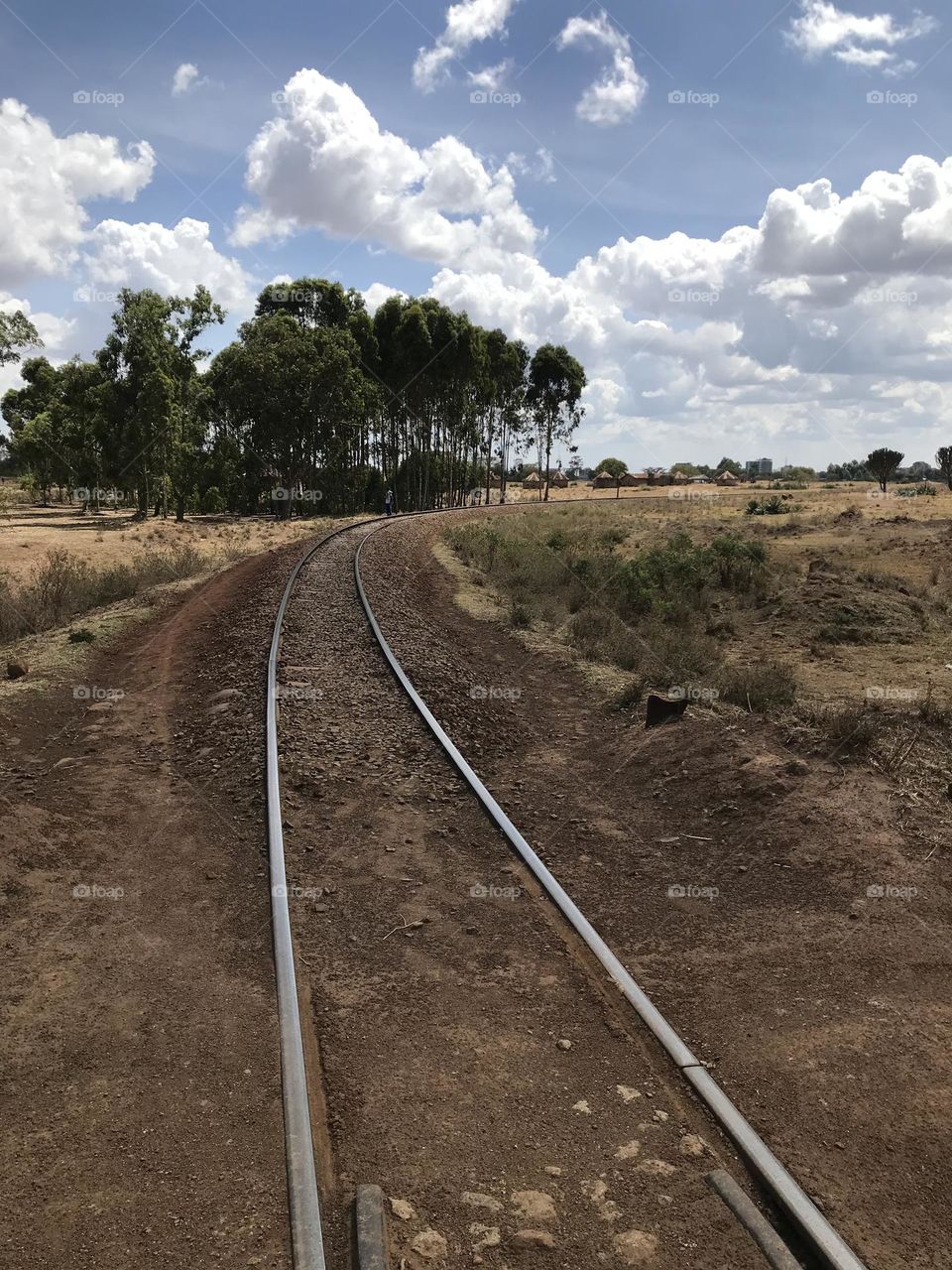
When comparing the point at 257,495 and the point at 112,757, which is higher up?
the point at 257,495

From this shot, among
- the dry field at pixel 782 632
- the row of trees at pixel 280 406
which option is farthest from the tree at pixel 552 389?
the dry field at pixel 782 632

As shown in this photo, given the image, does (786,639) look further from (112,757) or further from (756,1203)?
(756,1203)

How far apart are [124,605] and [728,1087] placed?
1549cm

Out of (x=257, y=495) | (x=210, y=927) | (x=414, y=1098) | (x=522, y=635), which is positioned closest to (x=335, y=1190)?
(x=414, y=1098)

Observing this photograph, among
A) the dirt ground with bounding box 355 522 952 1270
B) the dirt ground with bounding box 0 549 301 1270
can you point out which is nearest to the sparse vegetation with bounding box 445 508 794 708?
the dirt ground with bounding box 355 522 952 1270

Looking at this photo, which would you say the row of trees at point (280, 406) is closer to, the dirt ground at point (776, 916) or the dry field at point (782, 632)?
the dry field at point (782, 632)

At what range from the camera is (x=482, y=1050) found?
4.51 m

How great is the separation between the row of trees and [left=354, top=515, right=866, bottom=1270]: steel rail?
139 feet

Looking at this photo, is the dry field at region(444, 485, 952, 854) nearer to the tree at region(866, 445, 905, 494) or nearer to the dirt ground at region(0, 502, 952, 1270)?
the dirt ground at region(0, 502, 952, 1270)

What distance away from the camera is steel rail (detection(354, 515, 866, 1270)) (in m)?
3.31

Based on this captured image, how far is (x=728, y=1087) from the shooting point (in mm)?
4215

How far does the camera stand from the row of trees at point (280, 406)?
44844mm

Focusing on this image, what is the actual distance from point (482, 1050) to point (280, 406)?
47.1 m

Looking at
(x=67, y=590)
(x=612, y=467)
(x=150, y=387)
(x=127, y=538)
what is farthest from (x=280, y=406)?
(x=612, y=467)
